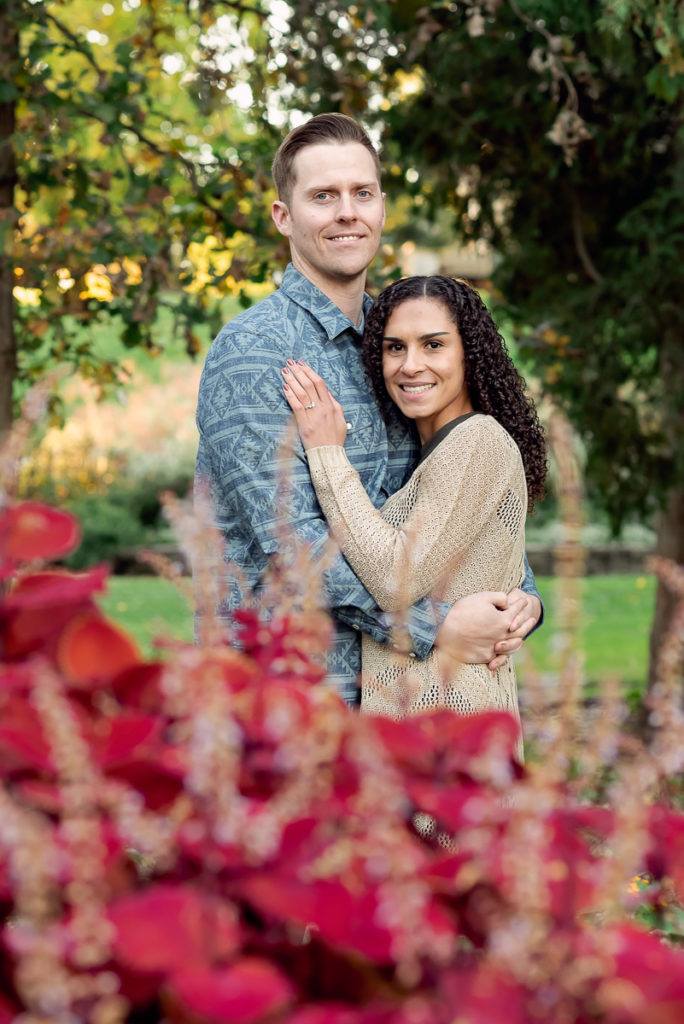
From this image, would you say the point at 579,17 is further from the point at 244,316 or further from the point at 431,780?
the point at 431,780

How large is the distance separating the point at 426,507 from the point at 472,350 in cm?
48

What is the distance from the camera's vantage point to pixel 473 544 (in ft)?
8.29

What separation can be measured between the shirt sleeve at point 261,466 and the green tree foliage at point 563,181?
2710 mm

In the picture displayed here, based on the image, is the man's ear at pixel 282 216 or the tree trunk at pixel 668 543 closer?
the man's ear at pixel 282 216

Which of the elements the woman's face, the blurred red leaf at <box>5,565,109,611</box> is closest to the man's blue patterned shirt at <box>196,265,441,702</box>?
the woman's face

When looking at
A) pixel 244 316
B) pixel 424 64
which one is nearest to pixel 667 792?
pixel 244 316

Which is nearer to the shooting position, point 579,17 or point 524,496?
point 524,496

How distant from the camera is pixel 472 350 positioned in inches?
106

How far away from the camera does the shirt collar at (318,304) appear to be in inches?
108

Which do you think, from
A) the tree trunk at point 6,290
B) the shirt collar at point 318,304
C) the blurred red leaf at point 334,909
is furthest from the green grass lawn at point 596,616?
the blurred red leaf at point 334,909

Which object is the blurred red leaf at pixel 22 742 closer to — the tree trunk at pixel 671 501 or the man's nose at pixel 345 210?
the man's nose at pixel 345 210

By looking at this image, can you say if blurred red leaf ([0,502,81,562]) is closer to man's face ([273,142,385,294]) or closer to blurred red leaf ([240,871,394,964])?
blurred red leaf ([240,871,394,964])

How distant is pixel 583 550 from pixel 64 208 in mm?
4656

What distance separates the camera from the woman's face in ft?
8.62
